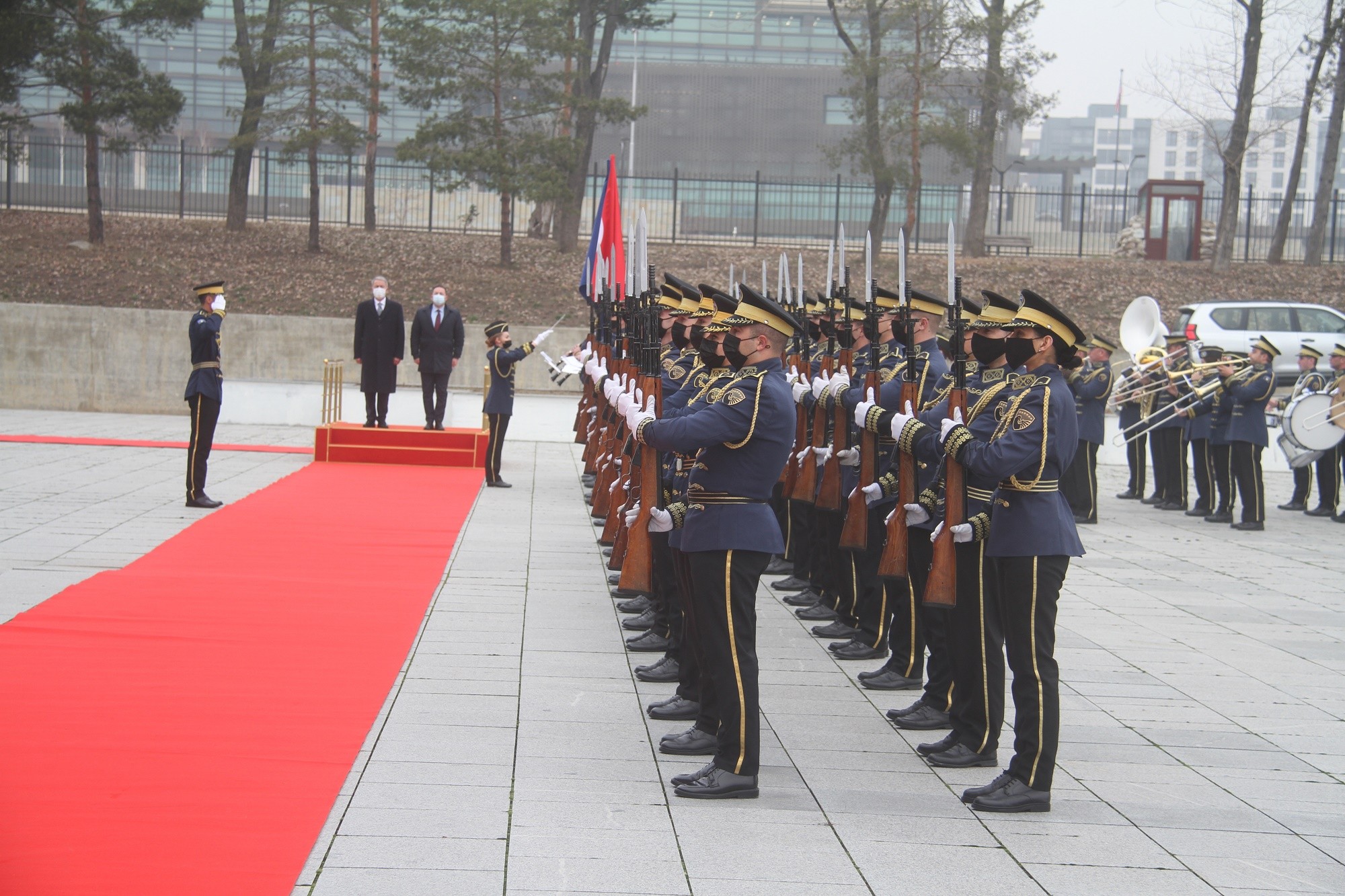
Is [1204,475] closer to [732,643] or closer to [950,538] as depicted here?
[950,538]

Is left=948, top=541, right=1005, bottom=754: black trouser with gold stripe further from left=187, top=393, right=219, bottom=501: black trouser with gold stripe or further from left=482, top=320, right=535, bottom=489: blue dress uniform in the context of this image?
left=482, top=320, right=535, bottom=489: blue dress uniform

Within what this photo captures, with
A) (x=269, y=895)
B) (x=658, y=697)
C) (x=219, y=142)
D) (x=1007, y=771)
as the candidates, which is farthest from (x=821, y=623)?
(x=219, y=142)

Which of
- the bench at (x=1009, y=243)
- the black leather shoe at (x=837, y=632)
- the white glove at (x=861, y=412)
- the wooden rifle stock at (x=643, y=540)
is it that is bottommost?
the black leather shoe at (x=837, y=632)

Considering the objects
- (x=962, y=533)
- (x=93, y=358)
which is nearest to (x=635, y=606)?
(x=962, y=533)

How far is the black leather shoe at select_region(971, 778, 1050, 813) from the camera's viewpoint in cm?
470

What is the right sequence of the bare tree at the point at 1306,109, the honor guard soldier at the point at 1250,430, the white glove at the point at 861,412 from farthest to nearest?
the bare tree at the point at 1306,109 → the honor guard soldier at the point at 1250,430 → the white glove at the point at 861,412

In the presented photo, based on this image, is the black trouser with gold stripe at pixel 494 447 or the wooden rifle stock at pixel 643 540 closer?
the wooden rifle stock at pixel 643 540

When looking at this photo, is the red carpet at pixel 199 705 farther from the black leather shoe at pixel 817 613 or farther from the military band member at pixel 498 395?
the military band member at pixel 498 395

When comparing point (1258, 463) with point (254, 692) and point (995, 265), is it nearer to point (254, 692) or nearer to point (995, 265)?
point (254, 692)

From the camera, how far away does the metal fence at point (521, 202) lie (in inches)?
1122

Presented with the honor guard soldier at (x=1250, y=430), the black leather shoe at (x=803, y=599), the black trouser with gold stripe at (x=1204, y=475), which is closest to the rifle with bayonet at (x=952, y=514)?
the black leather shoe at (x=803, y=599)

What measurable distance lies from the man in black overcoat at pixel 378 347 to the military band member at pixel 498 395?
1.80 m

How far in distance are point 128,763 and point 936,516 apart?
3.31 meters

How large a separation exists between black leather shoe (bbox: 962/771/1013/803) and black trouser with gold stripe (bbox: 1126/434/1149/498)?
1109cm
